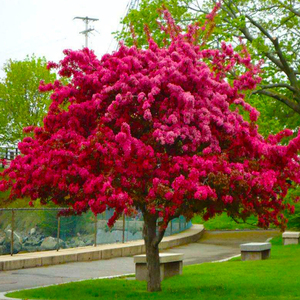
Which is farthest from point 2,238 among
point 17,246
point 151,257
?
point 151,257

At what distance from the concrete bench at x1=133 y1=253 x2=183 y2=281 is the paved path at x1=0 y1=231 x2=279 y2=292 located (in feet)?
6.06

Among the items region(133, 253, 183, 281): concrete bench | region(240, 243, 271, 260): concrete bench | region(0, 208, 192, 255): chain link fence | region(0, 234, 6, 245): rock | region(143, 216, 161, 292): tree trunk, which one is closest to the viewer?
region(143, 216, 161, 292): tree trunk

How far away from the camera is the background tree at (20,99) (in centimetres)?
5156

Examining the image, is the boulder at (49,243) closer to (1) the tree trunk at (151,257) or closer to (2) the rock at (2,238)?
(2) the rock at (2,238)

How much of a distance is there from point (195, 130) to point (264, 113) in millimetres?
19459

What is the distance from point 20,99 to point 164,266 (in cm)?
3848

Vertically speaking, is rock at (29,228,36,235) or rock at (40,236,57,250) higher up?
rock at (29,228,36,235)

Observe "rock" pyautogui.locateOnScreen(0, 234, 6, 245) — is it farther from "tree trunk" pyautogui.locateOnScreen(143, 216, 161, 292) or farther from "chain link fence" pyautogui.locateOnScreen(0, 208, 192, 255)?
"tree trunk" pyautogui.locateOnScreen(143, 216, 161, 292)

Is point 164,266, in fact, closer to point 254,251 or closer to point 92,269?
point 92,269

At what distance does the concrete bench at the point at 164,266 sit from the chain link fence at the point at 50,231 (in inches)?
223

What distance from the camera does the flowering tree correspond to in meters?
11.0

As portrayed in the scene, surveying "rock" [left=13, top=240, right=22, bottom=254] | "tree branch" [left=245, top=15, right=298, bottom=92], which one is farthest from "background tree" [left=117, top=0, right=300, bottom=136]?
"rock" [left=13, top=240, right=22, bottom=254]

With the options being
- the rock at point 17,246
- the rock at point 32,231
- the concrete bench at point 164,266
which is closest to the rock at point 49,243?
the rock at point 32,231

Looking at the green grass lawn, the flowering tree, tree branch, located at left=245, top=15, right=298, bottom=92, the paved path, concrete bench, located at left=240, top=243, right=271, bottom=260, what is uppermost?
tree branch, located at left=245, top=15, right=298, bottom=92
